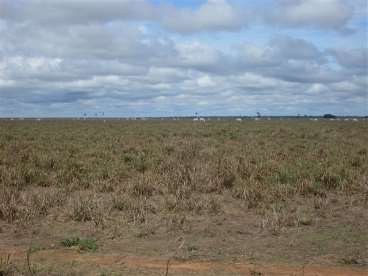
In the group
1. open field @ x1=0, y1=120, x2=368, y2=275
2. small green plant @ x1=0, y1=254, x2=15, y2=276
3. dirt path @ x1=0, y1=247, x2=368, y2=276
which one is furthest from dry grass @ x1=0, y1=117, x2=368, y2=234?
small green plant @ x1=0, y1=254, x2=15, y2=276

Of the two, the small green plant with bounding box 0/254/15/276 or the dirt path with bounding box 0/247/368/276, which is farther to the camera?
the dirt path with bounding box 0/247/368/276

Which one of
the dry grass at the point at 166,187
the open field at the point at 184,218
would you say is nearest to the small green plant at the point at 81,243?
the open field at the point at 184,218

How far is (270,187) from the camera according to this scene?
11789 mm

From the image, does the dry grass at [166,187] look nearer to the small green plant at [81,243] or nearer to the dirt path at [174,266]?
the small green plant at [81,243]

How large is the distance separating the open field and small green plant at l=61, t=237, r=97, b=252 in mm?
15

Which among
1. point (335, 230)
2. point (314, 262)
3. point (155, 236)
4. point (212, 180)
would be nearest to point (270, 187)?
point (212, 180)

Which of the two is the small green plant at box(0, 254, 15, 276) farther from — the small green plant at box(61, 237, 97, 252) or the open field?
the small green plant at box(61, 237, 97, 252)

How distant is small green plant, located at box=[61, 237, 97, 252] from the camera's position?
7442 mm

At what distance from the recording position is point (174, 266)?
657 centimetres

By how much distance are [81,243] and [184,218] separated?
2187 mm

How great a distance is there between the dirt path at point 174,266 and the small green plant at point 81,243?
271 millimetres

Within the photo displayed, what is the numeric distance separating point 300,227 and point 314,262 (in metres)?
2.00

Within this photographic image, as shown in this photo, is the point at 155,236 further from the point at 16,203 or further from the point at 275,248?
the point at 16,203

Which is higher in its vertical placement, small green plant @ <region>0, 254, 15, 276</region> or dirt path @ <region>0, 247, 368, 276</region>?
small green plant @ <region>0, 254, 15, 276</region>
